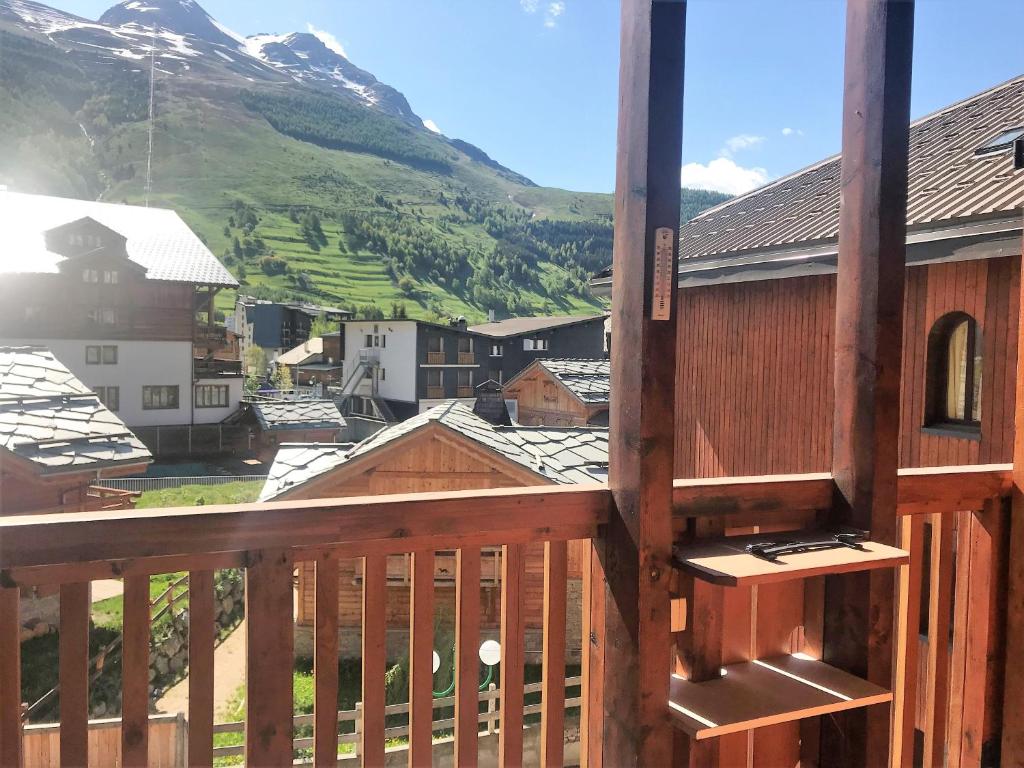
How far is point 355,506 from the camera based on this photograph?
1.05 metres

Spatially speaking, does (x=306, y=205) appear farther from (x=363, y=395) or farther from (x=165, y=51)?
(x=165, y=51)

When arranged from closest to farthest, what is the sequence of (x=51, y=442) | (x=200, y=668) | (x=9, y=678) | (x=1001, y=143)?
1. (x=9, y=678)
2. (x=200, y=668)
3. (x=1001, y=143)
4. (x=51, y=442)

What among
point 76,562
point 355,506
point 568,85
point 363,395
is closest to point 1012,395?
point 568,85

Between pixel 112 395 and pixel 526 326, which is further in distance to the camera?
pixel 526 326

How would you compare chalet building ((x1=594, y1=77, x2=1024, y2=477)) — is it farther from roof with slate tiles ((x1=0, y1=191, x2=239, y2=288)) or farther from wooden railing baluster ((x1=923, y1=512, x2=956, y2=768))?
roof with slate tiles ((x1=0, y1=191, x2=239, y2=288))

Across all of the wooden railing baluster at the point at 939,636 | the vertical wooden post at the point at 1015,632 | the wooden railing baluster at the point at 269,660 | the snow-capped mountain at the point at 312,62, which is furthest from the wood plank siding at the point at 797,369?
the snow-capped mountain at the point at 312,62

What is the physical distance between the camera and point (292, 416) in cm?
1908

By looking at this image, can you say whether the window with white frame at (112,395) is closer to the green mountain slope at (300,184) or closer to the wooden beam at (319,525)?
the green mountain slope at (300,184)

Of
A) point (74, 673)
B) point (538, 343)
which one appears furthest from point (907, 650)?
point (538, 343)

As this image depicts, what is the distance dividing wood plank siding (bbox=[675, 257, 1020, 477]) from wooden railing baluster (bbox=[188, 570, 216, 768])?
4385mm

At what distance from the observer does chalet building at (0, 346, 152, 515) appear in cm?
557

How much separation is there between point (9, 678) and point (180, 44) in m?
17.5

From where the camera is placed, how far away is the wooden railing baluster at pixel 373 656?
109 cm

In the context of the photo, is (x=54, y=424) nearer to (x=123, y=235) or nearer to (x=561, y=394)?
(x=123, y=235)
